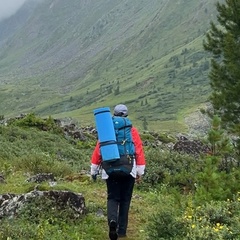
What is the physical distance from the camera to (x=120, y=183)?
8.24m

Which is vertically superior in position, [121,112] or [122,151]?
[121,112]

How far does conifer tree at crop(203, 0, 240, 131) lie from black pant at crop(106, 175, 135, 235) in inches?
556

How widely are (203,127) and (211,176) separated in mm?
176071

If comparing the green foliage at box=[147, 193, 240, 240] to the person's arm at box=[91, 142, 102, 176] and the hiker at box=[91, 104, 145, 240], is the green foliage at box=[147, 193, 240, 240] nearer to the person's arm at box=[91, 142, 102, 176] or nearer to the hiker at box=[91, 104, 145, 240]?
the hiker at box=[91, 104, 145, 240]

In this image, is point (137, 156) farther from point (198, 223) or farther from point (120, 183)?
point (198, 223)

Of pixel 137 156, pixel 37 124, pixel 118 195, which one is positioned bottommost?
pixel 118 195

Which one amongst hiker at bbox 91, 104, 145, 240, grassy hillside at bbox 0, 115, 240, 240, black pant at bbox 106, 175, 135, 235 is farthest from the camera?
black pant at bbox 106, 175, 135, 235

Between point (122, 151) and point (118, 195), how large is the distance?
86cm

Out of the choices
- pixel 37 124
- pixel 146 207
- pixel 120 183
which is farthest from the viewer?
pixel 37 124

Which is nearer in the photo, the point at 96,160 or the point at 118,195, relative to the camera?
the point at 96,160

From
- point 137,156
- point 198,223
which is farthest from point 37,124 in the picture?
point 198,223

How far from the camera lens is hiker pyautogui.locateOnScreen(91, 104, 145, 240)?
26.3ft

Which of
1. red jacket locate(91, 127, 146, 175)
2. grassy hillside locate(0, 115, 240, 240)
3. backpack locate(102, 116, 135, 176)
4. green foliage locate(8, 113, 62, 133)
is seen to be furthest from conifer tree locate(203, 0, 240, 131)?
Result: backpack locate(102, 116, 135, 176)

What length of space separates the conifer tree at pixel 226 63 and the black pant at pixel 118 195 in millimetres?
14119
